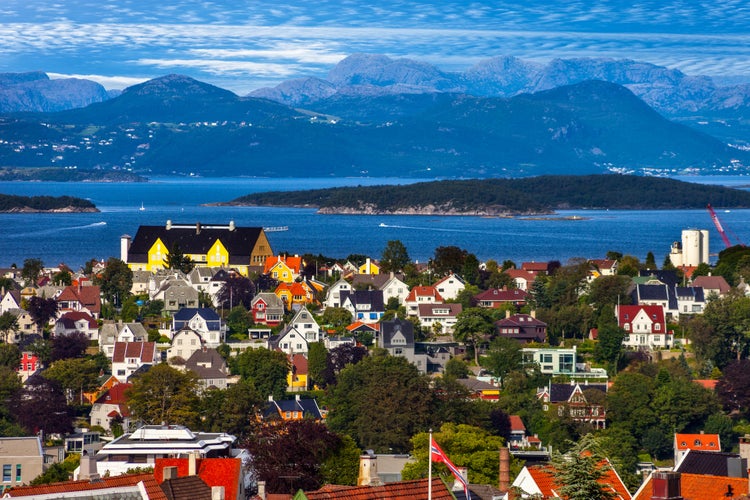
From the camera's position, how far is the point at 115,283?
64812 millimetres

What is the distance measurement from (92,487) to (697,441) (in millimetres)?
27304

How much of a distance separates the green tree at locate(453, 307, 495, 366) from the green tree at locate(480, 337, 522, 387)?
1.95m

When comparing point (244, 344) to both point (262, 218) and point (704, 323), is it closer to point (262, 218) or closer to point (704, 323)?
point (704, 323)

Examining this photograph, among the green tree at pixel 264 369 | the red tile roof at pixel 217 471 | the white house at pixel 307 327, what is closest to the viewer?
the red tile roof at pixel 217 471

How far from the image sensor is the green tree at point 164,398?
129 feet

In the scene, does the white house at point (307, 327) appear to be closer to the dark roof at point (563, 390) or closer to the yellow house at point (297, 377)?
the yellow house at point (297, 377)

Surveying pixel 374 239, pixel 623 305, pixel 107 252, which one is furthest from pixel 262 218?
pixel 623 305

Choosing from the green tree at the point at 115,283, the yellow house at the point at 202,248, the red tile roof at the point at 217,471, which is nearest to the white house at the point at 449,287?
the yellow house at the point at 202,248

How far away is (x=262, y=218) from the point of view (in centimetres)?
18725

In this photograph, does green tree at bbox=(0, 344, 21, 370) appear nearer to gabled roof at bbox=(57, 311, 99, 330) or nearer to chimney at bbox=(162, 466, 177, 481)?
gabled roof at bbox=(57, 311, 99, 330)

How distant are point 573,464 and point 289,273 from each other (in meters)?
56.3

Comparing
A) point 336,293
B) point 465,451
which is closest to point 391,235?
point 336,293

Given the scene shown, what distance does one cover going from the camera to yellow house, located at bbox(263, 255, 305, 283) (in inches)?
2702

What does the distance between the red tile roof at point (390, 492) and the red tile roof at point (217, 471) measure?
4049 millimetres
